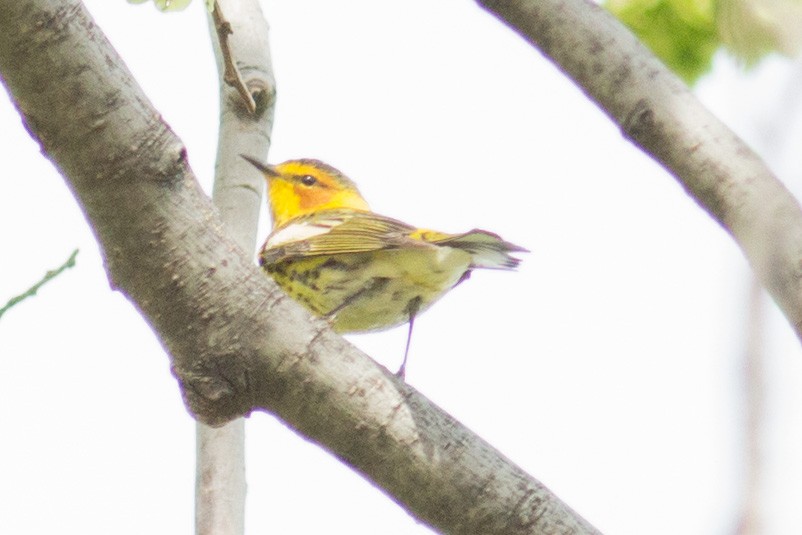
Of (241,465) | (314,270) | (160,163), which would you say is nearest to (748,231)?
(160,163)

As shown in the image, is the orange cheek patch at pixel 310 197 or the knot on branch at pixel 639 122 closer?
the knot on branch at pixel 639 122

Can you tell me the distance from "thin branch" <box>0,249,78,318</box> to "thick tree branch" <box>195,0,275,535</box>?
617mm

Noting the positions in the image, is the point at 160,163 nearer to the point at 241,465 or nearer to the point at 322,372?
the point at 322,372

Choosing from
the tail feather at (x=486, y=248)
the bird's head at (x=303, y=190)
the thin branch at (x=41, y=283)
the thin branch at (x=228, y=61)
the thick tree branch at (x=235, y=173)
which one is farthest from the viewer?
the bird's head at (x=303, y=190)

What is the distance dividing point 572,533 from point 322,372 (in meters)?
Result: 0.63

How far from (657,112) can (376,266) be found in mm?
2038

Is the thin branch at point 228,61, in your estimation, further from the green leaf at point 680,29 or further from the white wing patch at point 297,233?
the green leaf at point 680,29

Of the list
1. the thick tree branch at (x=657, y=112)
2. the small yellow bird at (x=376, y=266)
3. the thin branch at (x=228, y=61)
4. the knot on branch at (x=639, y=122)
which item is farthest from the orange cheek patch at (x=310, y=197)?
the knot on branch at (x=639, y=122)

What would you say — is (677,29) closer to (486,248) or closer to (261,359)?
(486,248)

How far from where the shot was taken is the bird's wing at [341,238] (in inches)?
163

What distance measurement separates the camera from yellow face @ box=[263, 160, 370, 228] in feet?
20.3

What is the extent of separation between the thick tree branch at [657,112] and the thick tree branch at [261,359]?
737mm

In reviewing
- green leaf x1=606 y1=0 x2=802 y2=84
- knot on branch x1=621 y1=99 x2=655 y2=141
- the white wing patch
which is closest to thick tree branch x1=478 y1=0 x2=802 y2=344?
knot on branch x1=621 y1=99 x2=655 y2=141

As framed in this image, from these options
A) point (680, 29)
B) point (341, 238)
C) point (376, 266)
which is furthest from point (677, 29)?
point (341, 238)
